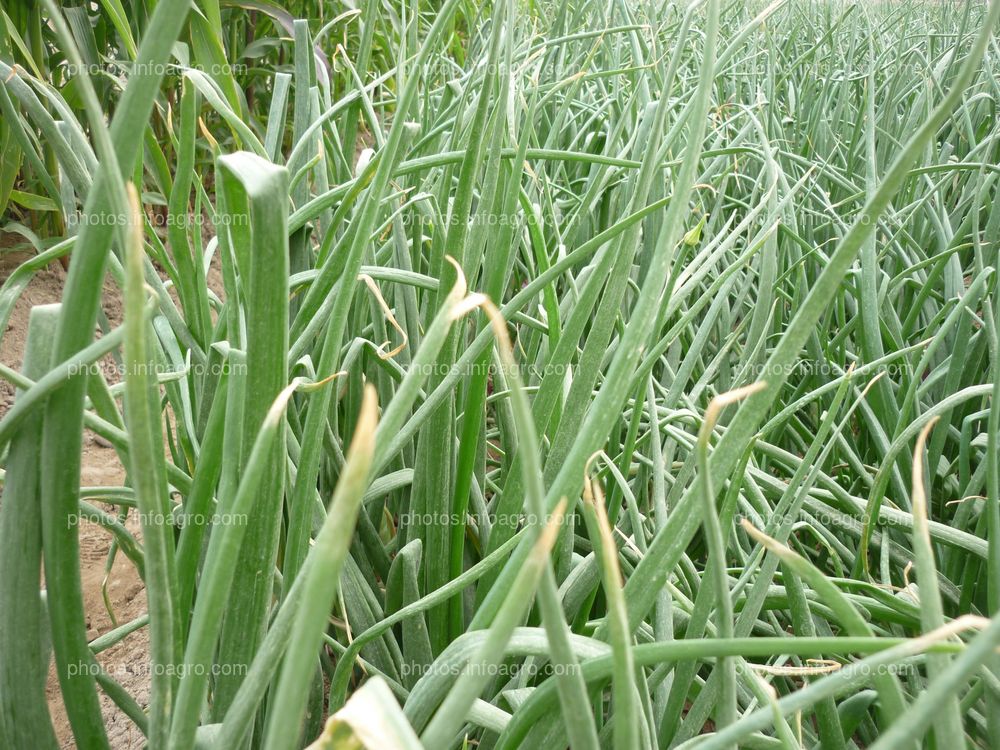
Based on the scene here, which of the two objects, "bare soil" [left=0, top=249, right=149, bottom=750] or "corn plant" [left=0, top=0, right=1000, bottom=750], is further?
"bare soil" [left=0, top=249, right=149, bottom=750]

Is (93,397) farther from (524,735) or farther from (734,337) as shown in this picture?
(734,337)

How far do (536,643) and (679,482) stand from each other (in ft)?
0.78

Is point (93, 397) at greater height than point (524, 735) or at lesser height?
greater

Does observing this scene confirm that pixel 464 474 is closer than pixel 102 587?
Yes

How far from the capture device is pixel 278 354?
0.91ft

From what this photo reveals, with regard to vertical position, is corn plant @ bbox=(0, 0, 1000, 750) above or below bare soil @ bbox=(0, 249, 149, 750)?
above

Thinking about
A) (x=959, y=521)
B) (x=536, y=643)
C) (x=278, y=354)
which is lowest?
(x=959, y=521)

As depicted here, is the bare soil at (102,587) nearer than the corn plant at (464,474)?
No

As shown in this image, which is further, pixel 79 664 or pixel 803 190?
pixel 803 190

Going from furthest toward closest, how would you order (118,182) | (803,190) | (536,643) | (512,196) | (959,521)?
(803,190), (959,521), (512,196), (536,643), (118,182)

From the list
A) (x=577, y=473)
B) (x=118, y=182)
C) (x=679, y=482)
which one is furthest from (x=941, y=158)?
(x=118, y=182)

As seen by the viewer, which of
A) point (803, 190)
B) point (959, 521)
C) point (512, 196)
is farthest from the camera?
point (803, 190)

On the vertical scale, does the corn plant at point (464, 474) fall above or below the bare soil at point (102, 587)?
above

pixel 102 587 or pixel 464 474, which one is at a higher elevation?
pixel 464 474
